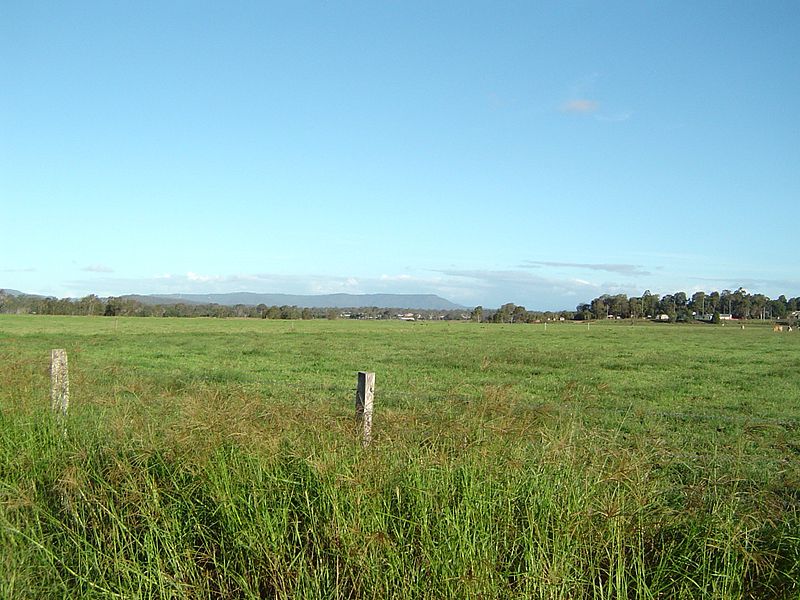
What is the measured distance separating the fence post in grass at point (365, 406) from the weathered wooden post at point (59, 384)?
3.31 meters

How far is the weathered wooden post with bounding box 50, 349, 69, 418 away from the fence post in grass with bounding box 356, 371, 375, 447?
3.31 meters

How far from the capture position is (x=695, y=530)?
4590mm

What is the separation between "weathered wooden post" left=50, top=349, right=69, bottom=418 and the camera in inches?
314

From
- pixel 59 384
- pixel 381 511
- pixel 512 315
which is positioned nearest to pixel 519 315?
pixel 512 315

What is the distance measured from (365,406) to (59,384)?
13.7ft

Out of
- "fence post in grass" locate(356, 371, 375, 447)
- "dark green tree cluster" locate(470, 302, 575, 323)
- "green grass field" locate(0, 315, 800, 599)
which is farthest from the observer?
"dark green tree cluster" locate(470, 302, 575, 323)

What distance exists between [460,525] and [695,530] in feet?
4.71

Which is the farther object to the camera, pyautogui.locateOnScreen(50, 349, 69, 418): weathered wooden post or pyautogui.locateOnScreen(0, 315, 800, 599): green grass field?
pyautogui.locateOnScreen(50, 349, 69, 418): weathered wooden post

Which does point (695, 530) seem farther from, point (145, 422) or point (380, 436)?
point (145, 422)

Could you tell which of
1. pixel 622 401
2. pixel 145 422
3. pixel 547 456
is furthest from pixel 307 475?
pixel 622 401

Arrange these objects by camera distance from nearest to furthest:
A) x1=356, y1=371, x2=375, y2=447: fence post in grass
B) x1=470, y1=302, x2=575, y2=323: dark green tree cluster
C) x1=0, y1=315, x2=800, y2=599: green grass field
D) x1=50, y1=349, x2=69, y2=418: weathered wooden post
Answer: x1=0, y1=315, x2=800, y2=599: green grass field → x1=356, y1=371, x2=375, y2=447: fence post in grass → x1=50, y1=349, x2=69, y2=418: weathered wooden post → x1=470, y1=302, x2=575, y2=323: dark green tree cluster

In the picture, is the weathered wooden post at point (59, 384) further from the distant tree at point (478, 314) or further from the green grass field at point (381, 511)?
the distant tree at point (478, 314)

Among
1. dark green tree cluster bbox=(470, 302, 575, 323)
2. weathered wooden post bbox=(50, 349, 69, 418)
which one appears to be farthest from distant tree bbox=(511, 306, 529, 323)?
weathered wooden post bbox=(50, 349, 69, 418)

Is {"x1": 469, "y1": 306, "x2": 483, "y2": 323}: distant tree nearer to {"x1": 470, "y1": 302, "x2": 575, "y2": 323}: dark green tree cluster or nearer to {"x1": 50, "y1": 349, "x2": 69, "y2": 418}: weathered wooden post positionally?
{"x1": 470, "y1": 302, "x2": 575, "y2": 323}: dark green tree cluster
